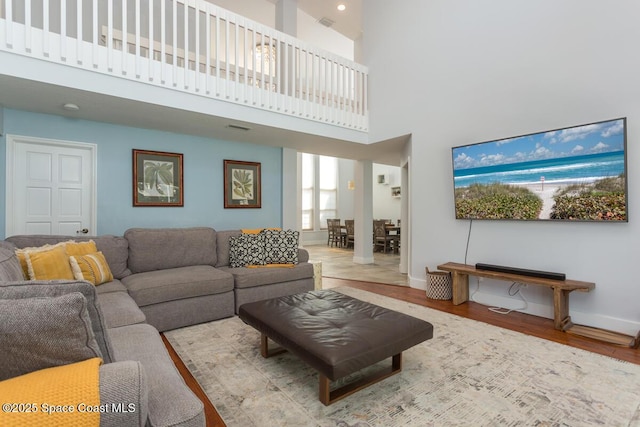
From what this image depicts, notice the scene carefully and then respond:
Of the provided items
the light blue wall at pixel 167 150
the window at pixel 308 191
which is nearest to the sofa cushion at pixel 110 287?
the light blue wall at pixel 167 150

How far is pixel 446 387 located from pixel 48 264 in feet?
10.1

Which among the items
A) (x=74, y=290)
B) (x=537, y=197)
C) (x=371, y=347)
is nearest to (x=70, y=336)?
(x=74, y=290)

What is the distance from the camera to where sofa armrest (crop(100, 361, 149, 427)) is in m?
0.87

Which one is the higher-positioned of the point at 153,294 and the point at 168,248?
the point at 168,248

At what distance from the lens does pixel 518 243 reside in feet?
11.9

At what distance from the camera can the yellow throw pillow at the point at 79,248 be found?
2.88 meters

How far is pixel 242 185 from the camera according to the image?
5160 millimetres

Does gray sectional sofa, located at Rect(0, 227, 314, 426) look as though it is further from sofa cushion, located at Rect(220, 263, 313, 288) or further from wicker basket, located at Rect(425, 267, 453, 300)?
wicker basket, located at Rect(425, 267, 453, 300)

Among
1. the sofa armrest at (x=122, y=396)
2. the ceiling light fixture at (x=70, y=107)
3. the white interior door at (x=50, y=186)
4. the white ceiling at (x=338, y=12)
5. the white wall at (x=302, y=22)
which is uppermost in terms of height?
the white wall at (x=302, y=22)

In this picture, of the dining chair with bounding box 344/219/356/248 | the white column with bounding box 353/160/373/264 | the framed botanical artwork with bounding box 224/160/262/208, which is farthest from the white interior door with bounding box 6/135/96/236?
the dining chair with bounding box 344/219/356/248

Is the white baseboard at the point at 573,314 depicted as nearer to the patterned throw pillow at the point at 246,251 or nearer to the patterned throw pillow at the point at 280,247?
the patterned throw pillow at the point at 280,247

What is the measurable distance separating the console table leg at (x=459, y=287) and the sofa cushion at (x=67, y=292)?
3635mm

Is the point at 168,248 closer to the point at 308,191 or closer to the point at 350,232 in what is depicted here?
A: the point at 350,232

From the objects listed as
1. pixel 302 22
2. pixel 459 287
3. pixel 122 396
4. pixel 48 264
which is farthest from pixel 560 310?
pixel 302 22
